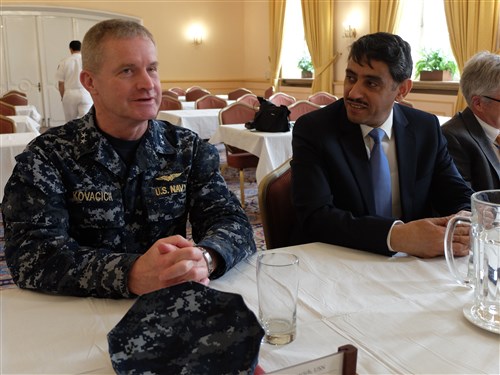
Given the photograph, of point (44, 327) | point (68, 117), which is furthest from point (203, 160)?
point (68, 117)

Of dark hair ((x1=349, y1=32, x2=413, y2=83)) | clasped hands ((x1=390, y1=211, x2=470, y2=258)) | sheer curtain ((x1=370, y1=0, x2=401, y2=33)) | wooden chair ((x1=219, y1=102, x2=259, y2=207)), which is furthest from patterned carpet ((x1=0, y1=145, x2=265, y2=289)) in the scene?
sheer curtain ((x1=370, y1=0, x2=401, y2=33))

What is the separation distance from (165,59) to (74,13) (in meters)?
2.12

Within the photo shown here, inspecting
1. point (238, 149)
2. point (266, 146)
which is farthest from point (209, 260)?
point (238, 149)

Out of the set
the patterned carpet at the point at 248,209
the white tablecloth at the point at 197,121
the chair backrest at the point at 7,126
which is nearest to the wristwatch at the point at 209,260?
the patterned carpet at the point at 248,209

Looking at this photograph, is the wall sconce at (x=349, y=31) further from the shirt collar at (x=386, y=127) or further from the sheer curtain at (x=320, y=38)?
the shirt collar at (x=386, y=127)

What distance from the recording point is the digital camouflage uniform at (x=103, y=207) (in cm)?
107

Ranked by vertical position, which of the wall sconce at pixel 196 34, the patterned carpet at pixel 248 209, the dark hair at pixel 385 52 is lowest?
the patterned carpet at pixel 248 209

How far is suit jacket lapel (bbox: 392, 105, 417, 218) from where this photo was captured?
1.68m

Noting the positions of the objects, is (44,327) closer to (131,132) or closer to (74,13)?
(131,132)

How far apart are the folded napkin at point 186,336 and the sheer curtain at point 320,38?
8.59 m

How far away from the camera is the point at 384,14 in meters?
7.47

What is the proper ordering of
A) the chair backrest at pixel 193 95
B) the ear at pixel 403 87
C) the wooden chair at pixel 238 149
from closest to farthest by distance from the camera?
the ear at pixel 403 87 → the wooden chair at pixel 238 149 → the chair backrest at pixel 193 95

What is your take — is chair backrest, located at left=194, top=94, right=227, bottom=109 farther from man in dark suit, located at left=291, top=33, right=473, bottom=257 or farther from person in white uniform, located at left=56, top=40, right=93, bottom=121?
man in dark suit, located at left=291, top=33, right=473, bottom=257

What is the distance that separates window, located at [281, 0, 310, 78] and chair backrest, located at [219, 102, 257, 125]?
5.63m
